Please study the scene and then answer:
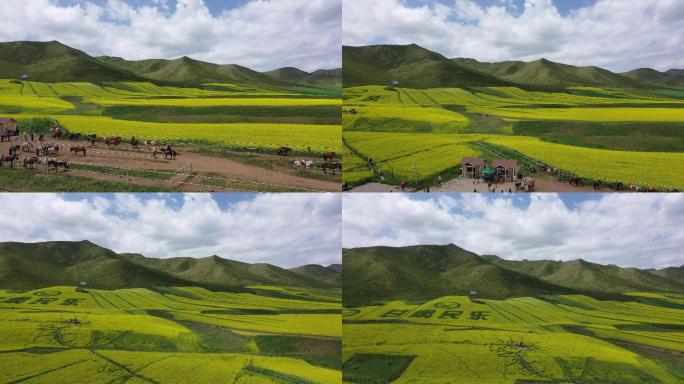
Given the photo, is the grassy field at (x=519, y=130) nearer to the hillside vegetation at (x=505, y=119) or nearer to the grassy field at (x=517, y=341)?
the hillside vegetation at (x=505, y=119)

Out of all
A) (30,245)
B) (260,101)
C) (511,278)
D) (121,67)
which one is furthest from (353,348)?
(121,67)

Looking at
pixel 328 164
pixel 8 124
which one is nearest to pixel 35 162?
pixel 8 124

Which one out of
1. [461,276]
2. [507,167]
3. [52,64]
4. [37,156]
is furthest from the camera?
[461,276]

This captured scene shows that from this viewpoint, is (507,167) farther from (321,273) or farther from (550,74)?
(321,273)

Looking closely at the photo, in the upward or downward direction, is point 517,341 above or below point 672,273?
below

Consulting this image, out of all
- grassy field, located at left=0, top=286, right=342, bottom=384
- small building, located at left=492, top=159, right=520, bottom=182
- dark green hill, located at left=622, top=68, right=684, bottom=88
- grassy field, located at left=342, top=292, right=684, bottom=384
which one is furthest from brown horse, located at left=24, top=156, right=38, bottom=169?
dark green hill, located at left=622, top=68, right=684, bottom=88

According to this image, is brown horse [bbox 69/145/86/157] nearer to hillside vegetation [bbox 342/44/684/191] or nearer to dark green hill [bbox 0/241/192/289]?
dark green hill [bbox 0/241/192/289]

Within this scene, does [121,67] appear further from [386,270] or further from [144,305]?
[386,270]
